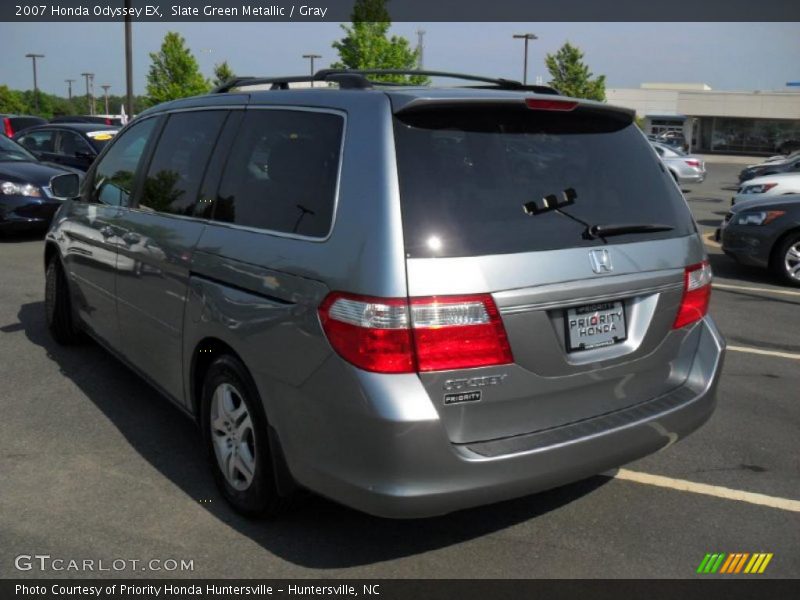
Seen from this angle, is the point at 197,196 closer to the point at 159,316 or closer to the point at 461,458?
the point at 159,316

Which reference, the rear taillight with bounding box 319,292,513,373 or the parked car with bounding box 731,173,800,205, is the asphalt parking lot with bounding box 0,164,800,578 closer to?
Result: the rear taillight with bounding box 319,292,513,373

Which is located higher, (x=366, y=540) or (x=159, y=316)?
(x=159, y=316)

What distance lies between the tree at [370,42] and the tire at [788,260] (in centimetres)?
2715

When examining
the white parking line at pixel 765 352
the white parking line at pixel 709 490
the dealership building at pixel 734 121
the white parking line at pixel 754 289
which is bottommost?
the white parking line at pixel 709 490

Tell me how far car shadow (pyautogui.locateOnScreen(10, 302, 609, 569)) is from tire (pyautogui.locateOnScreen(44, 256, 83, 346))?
145cm

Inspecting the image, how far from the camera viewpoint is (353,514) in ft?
11.7

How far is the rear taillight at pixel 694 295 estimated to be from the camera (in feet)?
11.1

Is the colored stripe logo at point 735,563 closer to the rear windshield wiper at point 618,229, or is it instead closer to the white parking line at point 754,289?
the rear windshield wiper at point 618,229

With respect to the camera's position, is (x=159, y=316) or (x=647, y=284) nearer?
(x=647, y=284)

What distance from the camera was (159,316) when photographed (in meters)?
3.98

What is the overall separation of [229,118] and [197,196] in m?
0.40

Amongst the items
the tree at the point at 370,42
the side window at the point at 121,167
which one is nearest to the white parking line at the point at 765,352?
the side window at the point at 121,167

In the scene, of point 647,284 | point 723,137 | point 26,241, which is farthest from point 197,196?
point 723,137
